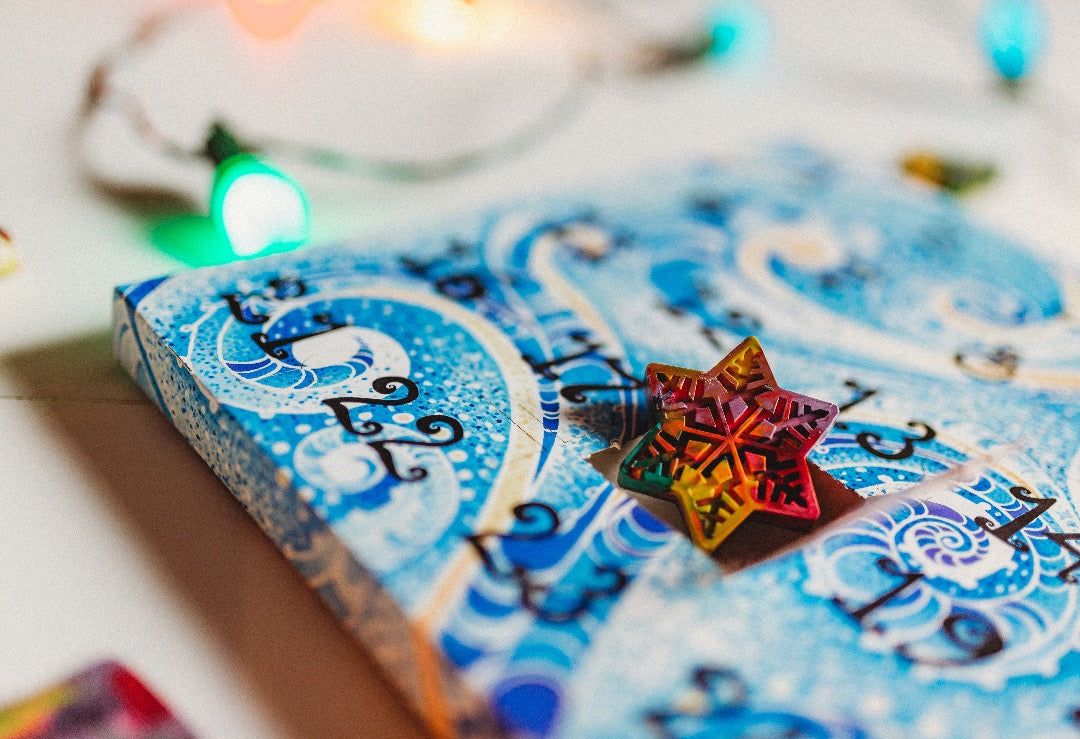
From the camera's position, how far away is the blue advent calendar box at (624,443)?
0.43m

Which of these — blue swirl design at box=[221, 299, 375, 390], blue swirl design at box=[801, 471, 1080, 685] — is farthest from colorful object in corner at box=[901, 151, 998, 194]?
blue swirl design at box=[221, 299, 375, 390]

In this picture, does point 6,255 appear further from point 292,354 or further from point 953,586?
point 953,586

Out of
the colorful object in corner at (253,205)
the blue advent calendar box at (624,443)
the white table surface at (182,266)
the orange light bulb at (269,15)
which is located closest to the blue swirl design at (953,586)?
the blue advent calendar box at (624,443)

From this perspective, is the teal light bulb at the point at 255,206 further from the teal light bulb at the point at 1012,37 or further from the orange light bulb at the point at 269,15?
the teal light bulb at the point at 1012,37

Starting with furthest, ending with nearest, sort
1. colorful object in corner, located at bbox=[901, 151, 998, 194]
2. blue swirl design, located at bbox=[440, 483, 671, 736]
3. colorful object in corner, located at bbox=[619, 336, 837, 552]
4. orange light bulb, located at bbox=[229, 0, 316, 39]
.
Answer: colorful object in corner, located at bbox=[901, 151, 998, 194] → orange light bulb, located at bbox=[229, 0, 316, 39] → colorful object in corner, located at bbox=[619, 336, 837, 552] → blue swirl design, located at bbox=[440, 483, 671, 736]

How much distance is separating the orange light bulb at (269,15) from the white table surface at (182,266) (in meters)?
0.09

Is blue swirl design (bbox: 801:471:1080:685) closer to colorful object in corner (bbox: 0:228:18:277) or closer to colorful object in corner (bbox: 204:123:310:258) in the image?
colorful object in corner (bbox: 204:123:310:258)

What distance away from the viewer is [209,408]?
0.54m

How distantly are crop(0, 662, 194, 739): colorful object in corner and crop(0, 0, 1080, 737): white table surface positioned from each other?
0.01 meters

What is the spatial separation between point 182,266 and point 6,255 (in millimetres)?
120

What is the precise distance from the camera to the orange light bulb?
0.92 metres

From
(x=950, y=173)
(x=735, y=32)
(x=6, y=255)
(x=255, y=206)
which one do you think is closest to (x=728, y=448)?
(x=255, y=206)

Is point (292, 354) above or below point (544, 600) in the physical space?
above

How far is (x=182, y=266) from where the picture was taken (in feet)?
2.44
